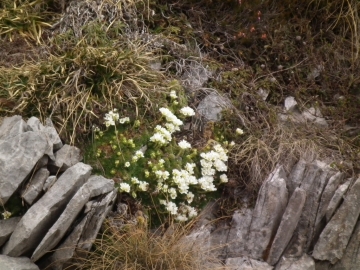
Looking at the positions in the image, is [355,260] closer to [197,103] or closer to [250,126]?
[250,126]

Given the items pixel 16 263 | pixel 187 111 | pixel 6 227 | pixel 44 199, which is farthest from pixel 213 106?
pixel 16 263

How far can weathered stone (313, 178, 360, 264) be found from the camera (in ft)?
16.7

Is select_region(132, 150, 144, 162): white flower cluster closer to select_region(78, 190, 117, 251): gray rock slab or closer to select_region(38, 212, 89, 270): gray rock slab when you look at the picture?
select_region(78, 190, 117, 251): gray rock slab

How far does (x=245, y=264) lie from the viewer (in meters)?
5.03

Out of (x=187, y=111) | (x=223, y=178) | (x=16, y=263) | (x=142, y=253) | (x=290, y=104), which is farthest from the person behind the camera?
(x=290, y=104)

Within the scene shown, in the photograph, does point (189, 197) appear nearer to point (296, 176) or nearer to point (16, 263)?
point (296, 176)

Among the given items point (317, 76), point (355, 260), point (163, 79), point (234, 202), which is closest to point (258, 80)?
point (317, 76)

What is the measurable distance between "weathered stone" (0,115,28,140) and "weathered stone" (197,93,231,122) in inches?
70.1

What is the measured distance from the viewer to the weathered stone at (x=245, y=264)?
16.4 ft

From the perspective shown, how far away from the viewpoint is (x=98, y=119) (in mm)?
5504

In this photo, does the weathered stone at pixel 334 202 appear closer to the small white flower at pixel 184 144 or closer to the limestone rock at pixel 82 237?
the small white flower at pixel 184 144

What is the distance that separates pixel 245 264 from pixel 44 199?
1712 millimetres

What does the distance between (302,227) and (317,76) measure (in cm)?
216

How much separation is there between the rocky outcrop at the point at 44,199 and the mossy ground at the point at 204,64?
461mm
